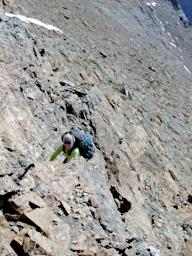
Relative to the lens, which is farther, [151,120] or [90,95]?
[151,120]

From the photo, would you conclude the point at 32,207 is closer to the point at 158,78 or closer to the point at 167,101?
the point at 167,101

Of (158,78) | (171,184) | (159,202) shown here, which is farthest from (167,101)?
(159,202)

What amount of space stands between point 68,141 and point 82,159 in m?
0.95

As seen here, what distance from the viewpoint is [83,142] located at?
41.3 feet

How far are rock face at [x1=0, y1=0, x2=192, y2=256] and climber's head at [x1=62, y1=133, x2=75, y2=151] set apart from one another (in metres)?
0.47

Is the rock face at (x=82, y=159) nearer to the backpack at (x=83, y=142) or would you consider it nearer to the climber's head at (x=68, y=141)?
the backpack at (x=83, y=142)

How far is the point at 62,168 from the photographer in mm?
12344

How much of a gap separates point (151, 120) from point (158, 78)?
13.1 meters

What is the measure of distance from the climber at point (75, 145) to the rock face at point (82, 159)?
273 mm

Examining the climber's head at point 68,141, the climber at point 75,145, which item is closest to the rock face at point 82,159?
the climber at point 75,145

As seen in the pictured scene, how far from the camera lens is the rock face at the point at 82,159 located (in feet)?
34.4

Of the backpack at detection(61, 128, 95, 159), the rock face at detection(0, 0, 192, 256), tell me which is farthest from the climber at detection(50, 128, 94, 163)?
the rock face at detection(0, 0, 192, 256)

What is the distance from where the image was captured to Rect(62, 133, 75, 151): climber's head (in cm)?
1226

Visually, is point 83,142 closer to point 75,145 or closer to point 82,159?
point 75,145
